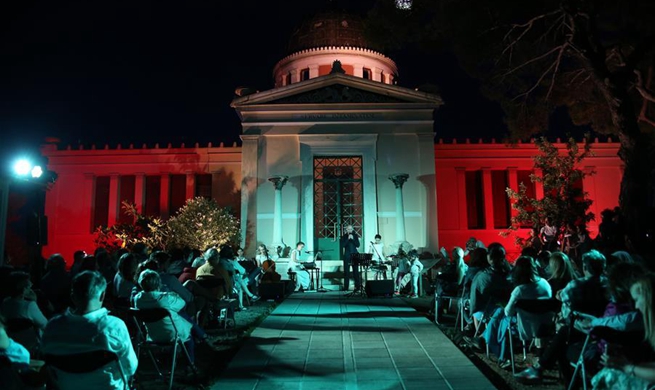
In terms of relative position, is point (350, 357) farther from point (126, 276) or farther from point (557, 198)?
point (557, 198)

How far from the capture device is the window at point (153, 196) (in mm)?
22703

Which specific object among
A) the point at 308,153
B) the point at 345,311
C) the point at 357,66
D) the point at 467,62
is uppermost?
the point at 357,66

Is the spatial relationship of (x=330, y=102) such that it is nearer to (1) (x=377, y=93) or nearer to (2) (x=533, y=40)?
(1) (x=377, y=93)

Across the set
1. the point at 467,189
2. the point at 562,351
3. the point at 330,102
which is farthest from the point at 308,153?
the point at 562,351

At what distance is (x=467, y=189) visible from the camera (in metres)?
22.5

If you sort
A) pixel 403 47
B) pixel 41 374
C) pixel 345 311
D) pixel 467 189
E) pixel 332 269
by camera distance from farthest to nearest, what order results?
pixel 467 189
pixel 332 269
pixel 403 47
pixel 345 311
pixel 41 374

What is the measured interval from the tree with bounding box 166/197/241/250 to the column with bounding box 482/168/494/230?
1093cm

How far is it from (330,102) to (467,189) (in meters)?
8.13

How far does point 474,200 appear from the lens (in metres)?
22.4

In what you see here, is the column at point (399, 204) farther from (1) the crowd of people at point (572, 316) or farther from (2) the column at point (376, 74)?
(1) the crowd of people at point (572, 316)

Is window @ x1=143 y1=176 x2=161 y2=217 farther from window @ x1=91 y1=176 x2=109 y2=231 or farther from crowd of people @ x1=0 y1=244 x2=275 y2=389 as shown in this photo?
crowd of people @ x1=0 y1=244 x2=275 y2=389

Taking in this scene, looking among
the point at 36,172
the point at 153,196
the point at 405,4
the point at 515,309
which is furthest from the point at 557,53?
the point at 153,196

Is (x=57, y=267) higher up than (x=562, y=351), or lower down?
higher up

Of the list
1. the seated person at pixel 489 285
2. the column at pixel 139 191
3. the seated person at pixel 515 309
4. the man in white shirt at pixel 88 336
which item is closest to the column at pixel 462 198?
the column at pixel 139 191
